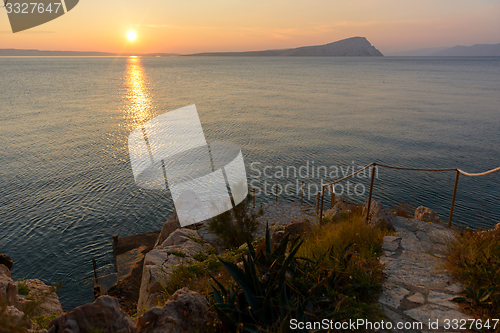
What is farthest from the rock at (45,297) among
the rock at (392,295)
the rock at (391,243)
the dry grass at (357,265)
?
the rock at (391,243)

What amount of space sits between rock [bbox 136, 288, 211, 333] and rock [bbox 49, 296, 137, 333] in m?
0.17

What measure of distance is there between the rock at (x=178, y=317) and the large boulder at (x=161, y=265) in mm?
1536

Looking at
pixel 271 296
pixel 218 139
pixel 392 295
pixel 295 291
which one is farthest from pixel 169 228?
pixel 218 139

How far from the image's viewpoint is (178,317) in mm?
3127

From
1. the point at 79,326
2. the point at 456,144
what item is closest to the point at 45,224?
the point at 79,326

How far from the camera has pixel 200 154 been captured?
26453 millimetres

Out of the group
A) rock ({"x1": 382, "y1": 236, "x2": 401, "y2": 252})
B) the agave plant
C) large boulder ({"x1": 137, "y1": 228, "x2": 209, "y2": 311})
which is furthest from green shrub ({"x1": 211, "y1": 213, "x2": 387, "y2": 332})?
large boulder ({"x1": 137, "y1": 228, "x2": 209, "y2": 311})

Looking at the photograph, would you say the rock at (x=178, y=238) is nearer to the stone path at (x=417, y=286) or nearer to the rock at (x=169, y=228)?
the rock at (x=169, y=228)

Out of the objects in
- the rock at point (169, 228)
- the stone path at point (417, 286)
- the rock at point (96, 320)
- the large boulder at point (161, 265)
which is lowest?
the rock at point (169, 228)

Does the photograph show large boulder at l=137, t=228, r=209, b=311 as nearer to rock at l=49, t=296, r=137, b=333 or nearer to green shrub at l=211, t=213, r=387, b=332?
rock at l=49, t=296, r=137, b=333

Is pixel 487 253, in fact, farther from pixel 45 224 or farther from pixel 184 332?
pixel 45 224

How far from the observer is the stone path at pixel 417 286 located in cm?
313

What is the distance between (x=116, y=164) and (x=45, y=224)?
8.77m

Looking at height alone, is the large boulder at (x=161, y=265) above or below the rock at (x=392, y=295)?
below
